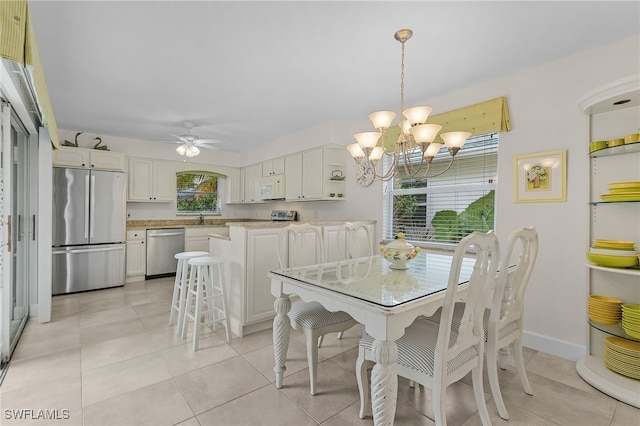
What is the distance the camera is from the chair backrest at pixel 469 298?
4.32ft

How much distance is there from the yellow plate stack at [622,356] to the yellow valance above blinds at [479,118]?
1.84 metres

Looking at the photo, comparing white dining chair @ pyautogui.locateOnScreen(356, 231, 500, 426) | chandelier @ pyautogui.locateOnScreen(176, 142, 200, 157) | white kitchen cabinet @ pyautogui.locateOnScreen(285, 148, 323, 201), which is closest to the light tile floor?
white dining chair @ pyautogui.locateOnScreen(356, 231, 500, 426)

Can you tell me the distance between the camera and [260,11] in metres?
1.88

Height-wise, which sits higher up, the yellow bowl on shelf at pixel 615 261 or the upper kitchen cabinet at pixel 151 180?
the upper kitchen cabinet at pixel 151 180

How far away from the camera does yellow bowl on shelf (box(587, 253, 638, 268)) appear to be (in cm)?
201

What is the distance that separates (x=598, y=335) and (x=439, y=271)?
1393 mm

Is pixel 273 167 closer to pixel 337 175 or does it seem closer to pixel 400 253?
pixel 337 175

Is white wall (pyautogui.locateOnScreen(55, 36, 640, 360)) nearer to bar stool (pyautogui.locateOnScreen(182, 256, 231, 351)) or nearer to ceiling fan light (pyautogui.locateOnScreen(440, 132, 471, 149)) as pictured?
ceiling fan light (pyautogui.locateOnScreen(440, 132, 471, 149))

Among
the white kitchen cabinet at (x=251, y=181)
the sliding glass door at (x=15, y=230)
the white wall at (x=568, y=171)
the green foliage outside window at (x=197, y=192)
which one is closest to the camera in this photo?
the sliding glass door at (x=15, y=230)

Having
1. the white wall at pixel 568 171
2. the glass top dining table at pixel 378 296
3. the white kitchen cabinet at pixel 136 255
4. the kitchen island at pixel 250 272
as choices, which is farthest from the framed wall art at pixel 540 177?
the white kitchen cabinet at pixel 136 255

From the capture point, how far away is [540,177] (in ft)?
8.46

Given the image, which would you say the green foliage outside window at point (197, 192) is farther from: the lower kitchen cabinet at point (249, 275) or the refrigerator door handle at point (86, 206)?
the lower kitchen cabinet at point (249, 275)

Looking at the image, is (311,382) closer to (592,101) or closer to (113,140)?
(592,101)

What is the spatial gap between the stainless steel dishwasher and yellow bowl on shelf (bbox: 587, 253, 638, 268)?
17.8ft
